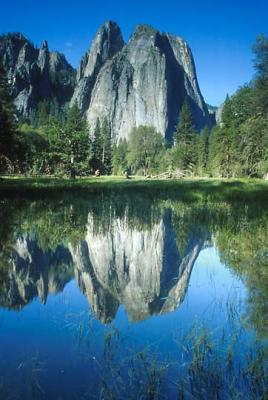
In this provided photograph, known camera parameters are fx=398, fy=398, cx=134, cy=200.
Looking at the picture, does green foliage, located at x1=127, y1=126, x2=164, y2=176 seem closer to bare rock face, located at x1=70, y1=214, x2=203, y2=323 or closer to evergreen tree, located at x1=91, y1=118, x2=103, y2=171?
evergreen tree, located at x1=91, y1=118, x2=103, y2=171

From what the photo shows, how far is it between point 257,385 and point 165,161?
96891 mm

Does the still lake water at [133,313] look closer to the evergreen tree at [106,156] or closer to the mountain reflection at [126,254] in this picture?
the mountain reflection at [126,254]

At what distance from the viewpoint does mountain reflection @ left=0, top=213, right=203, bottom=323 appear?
727cm

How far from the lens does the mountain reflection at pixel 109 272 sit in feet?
23.8

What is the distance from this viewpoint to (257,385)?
14.1 ft

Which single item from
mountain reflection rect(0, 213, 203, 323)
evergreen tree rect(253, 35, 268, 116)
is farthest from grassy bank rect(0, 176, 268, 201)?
mountain reflection rect(0, 213, 203, 323)

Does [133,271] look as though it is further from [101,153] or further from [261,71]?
[101,153]

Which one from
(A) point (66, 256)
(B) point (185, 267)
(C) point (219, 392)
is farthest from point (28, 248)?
(C) point (219, 392)

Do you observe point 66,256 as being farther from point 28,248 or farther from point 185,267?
point 185,267

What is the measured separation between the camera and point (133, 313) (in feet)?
22.2

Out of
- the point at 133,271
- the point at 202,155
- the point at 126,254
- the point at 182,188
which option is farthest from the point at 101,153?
the point at 133,271

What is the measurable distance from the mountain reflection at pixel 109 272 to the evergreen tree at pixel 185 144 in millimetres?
76681

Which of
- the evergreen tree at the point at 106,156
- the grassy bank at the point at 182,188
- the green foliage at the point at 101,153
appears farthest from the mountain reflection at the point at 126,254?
the evergreen tree at the point at 106,156

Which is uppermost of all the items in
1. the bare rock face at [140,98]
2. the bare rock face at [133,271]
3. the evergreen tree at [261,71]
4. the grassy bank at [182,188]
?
the bare rock face at [140,98]
